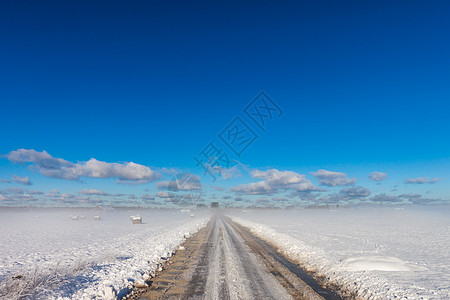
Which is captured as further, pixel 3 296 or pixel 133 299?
pixel 133 299

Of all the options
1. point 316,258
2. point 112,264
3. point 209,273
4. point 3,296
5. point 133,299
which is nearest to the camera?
Result: point 3,296

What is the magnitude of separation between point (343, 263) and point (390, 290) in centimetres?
438

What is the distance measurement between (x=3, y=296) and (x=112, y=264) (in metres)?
5.68

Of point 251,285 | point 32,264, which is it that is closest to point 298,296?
point 251,285

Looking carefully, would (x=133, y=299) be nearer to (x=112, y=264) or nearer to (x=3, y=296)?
(x=3, y=296)


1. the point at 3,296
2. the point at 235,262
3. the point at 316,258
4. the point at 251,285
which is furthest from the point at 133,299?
the point at 316,258

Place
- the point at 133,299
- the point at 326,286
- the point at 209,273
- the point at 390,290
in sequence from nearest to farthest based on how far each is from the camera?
the point at 133,299 → the point at 390,290 → the point at 326,286 → the point at 209,273

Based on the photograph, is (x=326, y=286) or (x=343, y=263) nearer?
(x=326, y=286)

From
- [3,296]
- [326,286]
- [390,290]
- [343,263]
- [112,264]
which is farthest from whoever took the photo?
[343,263]

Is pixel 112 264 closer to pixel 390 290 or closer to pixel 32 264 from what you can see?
pixel 32 264

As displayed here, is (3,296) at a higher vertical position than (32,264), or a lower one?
higher

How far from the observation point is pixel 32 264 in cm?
1412

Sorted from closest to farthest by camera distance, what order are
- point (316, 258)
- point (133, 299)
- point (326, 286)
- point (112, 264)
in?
point (133, 299) → point (326, 286) → point (112, 264) → point (316, 258)

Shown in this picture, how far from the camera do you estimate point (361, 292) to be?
9.26 m
